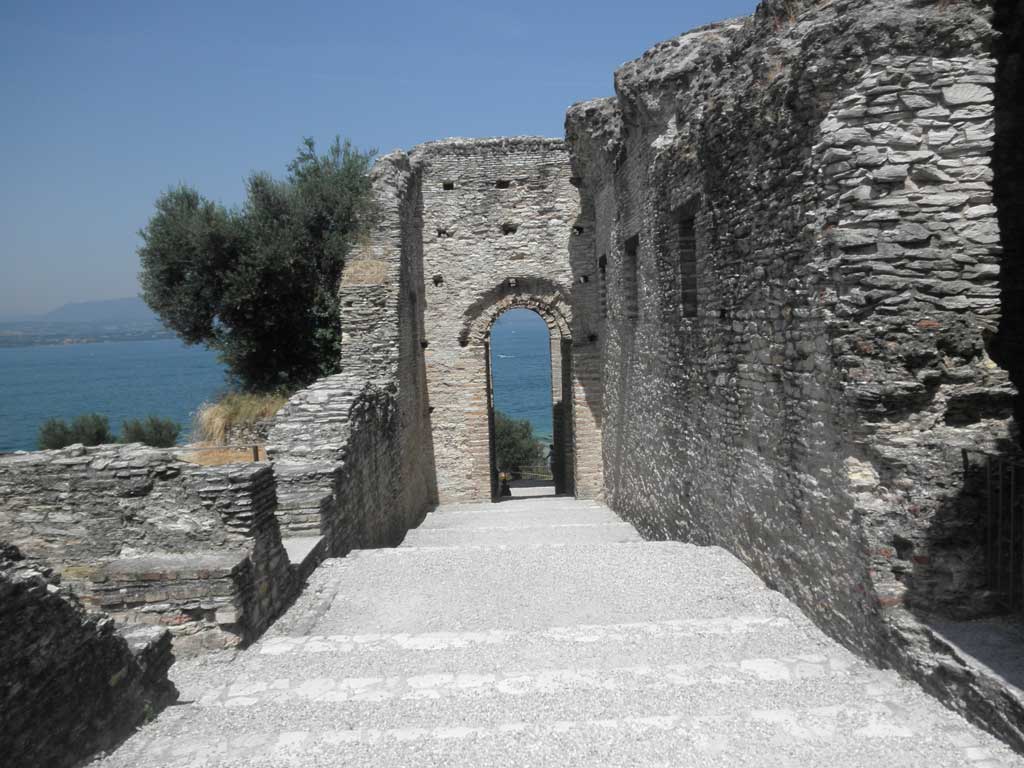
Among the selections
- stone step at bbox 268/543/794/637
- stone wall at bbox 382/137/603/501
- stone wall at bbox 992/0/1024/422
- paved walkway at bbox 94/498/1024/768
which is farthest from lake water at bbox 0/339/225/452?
stone wall at bbox 992/0/1024/422

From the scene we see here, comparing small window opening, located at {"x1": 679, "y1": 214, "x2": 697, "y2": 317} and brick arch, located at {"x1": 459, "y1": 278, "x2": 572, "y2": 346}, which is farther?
brick arch, located at {"x1": 459, "y1": 278, "x2": 572, "y2": 346}

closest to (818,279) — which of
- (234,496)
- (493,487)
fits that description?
(234,496)

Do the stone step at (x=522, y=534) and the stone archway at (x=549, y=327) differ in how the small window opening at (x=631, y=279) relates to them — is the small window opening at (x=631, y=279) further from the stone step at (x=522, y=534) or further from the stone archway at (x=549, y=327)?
the stone archway at (x=549, y=327)

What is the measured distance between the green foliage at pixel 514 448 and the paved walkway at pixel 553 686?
2179 cm

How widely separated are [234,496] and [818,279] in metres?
4.41

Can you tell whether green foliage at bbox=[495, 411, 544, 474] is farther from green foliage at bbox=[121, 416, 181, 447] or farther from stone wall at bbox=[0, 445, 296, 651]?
stone wall at bbox=[0, 445, 296, 651]

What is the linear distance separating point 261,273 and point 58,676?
10.7 metres

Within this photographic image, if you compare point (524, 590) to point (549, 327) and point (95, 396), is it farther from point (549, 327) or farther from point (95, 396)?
point (95, 396)

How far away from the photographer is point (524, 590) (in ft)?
21.9

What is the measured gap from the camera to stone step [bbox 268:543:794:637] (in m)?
5.91

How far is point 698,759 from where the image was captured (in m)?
3.76

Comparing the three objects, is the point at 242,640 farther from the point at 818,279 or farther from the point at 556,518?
the point at 556,518

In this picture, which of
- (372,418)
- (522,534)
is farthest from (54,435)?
(522,534)

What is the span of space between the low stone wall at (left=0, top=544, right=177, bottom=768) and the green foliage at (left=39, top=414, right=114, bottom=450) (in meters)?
15.4
